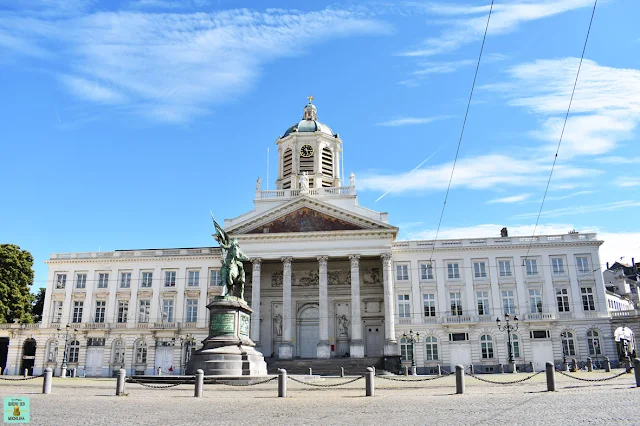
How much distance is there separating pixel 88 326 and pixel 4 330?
8554mm

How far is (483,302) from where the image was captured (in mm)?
52094

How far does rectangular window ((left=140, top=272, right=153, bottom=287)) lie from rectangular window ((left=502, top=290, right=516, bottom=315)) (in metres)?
34.9

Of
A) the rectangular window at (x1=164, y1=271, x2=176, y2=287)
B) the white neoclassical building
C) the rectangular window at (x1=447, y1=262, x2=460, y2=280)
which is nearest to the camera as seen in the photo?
the white neoclassical building

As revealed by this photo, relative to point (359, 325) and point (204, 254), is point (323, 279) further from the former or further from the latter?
point (204, 254)

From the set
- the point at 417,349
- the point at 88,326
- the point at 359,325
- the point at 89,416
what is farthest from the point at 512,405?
the point at 88,326

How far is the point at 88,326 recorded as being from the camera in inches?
2157

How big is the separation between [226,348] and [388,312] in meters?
24.7


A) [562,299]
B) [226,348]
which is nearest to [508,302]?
[562,299]

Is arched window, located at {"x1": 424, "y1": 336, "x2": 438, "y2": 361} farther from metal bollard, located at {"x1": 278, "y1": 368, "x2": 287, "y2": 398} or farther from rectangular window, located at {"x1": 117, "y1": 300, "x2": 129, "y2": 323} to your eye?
metal bollard, located at {"x1": 278, "y1": 368, "x2": 287, "y2": 398}

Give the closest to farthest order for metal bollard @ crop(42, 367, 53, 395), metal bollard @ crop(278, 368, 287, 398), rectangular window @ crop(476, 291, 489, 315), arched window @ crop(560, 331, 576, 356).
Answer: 1. metal bollard @ crop(278, 368, 287, 398)
2. metal bollard @ crop(42, 367, 53, 395)
3. arched window @ crop(560, 331, 576, 356)
4. rectangular window @ crop(476, 291, 489, 315)

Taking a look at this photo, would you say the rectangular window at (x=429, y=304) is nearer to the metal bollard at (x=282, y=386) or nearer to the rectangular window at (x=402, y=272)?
the rectangular window at (x=402, y=272)

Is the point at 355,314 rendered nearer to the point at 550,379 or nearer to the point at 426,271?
the point at 426,271

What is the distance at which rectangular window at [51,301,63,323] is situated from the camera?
55797mm

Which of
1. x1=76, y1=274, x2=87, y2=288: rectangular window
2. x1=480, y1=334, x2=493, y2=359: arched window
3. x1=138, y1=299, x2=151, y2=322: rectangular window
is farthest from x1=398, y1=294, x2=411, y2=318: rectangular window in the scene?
x1=76, y1=274, x2=87, y2=288: rectangular window
